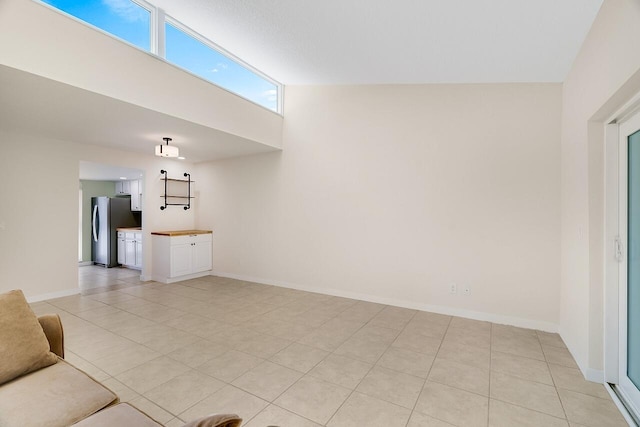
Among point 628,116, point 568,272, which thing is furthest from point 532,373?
point 628,116

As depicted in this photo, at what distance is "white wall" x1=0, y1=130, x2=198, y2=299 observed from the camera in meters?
3.83

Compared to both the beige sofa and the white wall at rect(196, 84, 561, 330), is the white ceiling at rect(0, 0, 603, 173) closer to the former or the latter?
the white wall at rect(196, 84, 561, 330)

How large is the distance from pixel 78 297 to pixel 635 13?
6336 millimetres

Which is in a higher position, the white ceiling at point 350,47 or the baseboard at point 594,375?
the white ceiling at point 350,47

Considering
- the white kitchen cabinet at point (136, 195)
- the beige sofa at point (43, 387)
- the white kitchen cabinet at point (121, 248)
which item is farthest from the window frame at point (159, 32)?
the white kitchen cabinet at point (121, 248)

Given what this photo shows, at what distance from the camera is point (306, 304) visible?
4.07 metres

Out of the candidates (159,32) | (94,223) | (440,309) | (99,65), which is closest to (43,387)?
(99,65)

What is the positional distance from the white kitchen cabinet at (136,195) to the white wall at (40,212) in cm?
228

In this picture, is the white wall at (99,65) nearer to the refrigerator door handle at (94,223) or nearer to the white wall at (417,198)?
the white wall at (417,198)

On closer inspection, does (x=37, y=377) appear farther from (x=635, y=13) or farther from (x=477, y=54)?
(x=477, y=54)

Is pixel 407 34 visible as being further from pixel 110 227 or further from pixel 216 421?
pixel 110 227

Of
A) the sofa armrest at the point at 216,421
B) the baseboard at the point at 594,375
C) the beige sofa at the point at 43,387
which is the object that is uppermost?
the sofa armrest at the point at 216,421

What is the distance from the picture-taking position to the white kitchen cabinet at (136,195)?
691 centimetres

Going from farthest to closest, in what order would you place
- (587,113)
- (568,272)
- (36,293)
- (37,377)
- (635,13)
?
(36,293)
(568,272)
(587,113)
(635,13)
(37,377)
